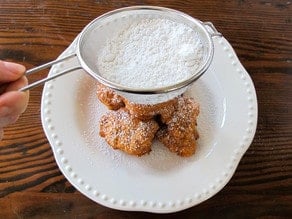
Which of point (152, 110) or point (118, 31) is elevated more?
point (118, 31)

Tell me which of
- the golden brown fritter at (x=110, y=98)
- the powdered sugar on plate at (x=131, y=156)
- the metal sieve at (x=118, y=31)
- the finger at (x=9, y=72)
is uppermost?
the finger at (x=9, y=72)

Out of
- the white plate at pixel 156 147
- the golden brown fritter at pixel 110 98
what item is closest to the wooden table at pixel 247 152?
the white plate at pixel 156 147

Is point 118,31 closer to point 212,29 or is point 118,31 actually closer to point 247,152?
point 212,29

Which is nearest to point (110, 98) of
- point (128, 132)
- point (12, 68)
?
point (128, 132)

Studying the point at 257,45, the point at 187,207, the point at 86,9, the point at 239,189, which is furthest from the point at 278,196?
the point at 86,9

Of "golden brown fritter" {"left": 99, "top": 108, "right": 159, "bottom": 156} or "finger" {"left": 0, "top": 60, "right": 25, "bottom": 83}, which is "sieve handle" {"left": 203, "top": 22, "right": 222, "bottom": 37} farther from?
"finger" {"left": 0, "top": 60, "right": 25, "bottom": 83}

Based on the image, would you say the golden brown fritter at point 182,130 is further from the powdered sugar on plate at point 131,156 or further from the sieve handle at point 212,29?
the sieve handle at point 212,29
